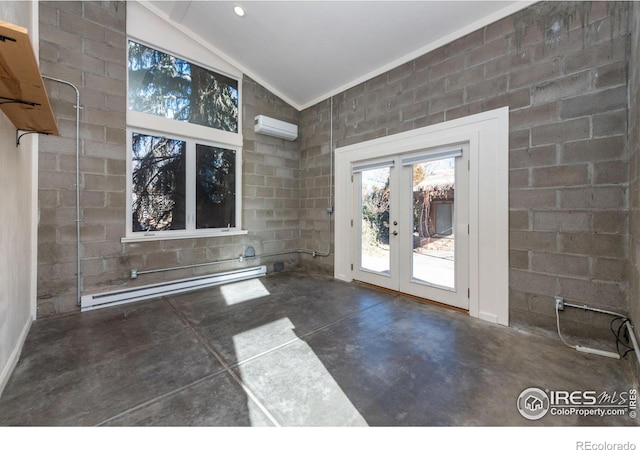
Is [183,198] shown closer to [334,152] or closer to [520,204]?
[334,152]

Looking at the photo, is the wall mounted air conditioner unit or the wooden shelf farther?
the wall mounted air conditioner unit

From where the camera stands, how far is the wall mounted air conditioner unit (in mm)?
4520

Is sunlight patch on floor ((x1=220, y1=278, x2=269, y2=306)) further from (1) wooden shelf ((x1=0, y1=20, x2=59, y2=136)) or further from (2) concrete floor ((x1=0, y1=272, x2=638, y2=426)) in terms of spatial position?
(1) wooden shelf ((x1=0, y1=20, x2=59, y2=136))

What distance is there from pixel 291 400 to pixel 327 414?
0.25 metres

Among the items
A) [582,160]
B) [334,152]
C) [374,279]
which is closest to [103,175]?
[334,152]

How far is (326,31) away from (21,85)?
3.09 m

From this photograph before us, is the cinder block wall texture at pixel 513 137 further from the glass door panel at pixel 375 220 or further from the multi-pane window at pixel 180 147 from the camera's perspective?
the glass door panel at pixel 375 220

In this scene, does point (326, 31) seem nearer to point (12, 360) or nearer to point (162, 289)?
point (162, 289)

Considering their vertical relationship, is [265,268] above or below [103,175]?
below

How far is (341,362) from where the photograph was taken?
2072mm

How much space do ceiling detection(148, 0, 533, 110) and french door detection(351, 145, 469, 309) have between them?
1357mm

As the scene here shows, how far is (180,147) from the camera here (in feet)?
12.8
